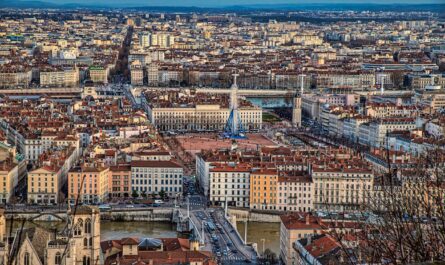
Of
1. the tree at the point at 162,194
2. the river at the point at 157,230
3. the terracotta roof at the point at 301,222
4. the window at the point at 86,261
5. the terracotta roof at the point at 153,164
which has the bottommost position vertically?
the river at the point at 157,230

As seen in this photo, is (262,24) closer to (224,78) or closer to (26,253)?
(224,78)

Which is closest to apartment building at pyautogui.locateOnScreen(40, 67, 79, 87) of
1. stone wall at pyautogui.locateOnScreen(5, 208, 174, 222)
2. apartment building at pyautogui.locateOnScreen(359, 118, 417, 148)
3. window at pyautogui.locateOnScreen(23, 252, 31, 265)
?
apartment building at pyautogui.locateOnScreen(359, 118, 417, 148)

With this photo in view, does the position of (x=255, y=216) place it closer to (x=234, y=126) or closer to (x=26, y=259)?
(x=26, y=259)

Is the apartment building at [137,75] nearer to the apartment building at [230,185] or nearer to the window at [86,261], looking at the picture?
the apartment building at [230,185]

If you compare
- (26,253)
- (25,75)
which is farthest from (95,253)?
(25,75)

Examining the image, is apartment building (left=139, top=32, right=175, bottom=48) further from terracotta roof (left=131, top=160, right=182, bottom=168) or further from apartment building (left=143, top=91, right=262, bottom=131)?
terracotta roof (left=131, top=160, right=182, bottom=168)

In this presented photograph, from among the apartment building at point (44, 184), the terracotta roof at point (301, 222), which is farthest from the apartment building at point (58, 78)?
the terracotta roof at point (301, 222)
